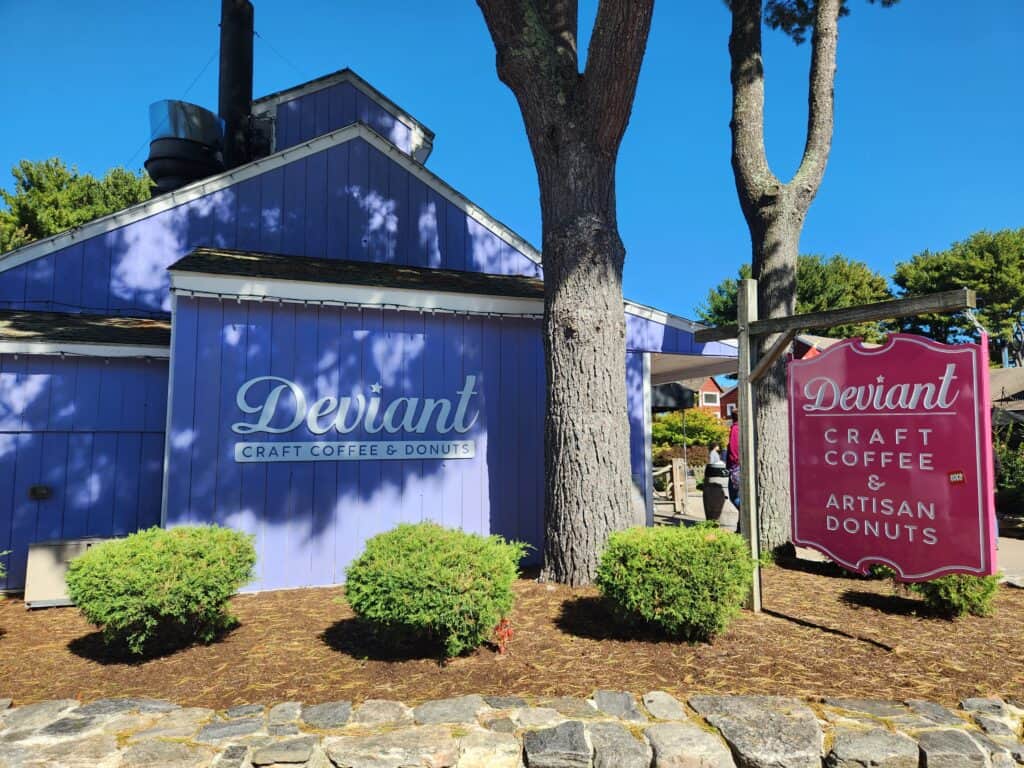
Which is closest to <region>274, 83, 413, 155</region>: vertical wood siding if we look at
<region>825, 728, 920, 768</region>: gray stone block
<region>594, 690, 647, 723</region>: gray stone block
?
<region>594, 690, 647, 723</region>: gray stone block

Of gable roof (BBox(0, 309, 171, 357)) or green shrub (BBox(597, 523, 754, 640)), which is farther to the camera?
gable roof (BBox(0, 309, 171, 357))

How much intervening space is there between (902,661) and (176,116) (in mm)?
12715

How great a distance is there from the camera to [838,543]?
530 cm

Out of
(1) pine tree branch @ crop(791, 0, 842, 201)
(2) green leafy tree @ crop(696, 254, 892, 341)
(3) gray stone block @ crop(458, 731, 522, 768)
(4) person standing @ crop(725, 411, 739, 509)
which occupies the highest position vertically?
(2) green leafy tree @ crop(696, 254, 892, 341)

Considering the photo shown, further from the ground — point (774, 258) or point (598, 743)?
point (774, 258)

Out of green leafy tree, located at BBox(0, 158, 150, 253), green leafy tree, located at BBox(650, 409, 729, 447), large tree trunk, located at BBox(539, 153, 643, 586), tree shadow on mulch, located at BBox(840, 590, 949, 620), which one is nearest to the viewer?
tree shadow on mulch, located at BBox(840, 590, 949, 620)

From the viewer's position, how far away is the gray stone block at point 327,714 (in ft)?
11.4

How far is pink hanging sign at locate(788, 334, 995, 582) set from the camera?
175 inches

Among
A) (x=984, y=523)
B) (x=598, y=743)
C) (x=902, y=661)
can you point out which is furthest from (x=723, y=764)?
(x=984, y=523)

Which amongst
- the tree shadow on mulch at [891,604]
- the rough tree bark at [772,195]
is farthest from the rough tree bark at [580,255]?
the rough tree bark at [772,195]

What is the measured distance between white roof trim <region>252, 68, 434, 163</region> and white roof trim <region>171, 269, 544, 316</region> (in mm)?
6291

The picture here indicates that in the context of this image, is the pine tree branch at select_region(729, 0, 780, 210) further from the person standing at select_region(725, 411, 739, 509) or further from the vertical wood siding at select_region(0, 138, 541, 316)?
the person standing at select_region(725, 411, 739, 509)

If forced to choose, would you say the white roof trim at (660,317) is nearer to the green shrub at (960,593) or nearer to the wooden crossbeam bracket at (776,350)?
the wooden crossbeam bracket at (776,350)

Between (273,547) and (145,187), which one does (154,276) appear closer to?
(273,547)
